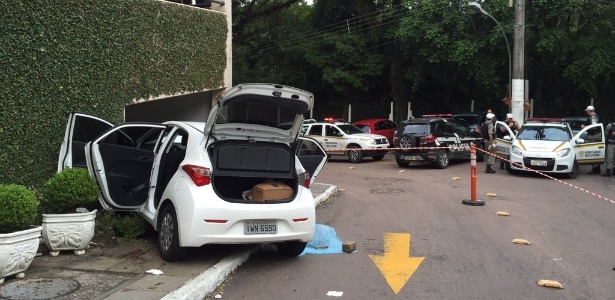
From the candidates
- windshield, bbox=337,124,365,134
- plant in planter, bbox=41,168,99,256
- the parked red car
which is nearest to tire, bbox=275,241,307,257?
plant in planter, bbox=41,168,99,256

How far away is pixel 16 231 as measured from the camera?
6.02 meters

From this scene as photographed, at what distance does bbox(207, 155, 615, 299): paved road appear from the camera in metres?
6.27

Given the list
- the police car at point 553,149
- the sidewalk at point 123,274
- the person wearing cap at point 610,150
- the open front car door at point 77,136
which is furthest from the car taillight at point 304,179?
the person wearing cap at point 610,150

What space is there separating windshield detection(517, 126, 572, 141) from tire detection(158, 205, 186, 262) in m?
13.2

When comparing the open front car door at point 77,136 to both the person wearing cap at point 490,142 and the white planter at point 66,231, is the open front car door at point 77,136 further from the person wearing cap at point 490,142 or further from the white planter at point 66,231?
the person wearing cap at point 490,142

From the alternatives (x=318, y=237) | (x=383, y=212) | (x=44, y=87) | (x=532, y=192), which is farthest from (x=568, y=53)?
(x=44, y=87)

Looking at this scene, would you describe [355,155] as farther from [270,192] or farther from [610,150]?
[270,192]

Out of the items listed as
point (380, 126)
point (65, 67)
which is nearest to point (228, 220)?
point (65, 67)

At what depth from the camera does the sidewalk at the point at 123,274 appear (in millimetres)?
5613

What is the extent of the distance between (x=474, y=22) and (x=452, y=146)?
10.1 metres

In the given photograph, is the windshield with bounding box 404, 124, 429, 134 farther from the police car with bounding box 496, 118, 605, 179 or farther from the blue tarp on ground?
the blue tarp on ground

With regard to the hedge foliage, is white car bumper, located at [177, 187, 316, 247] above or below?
below

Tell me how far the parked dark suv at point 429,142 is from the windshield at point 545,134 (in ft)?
8.20

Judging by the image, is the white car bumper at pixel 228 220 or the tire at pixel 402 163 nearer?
the white car bumper at pixel 228 220
